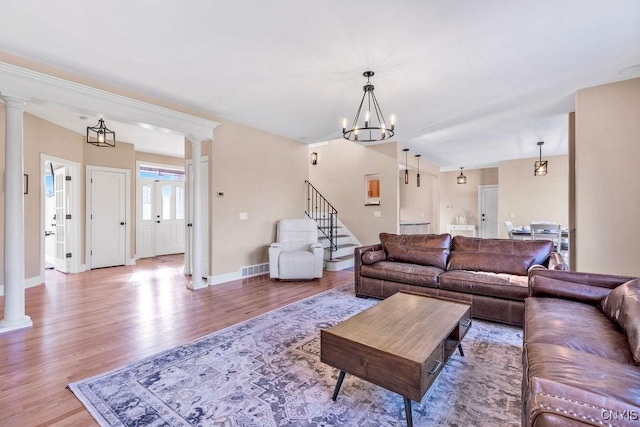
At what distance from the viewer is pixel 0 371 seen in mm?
2172

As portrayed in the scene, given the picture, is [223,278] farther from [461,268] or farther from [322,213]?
[461,268]

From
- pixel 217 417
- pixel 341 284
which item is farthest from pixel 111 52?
pixel 341 284

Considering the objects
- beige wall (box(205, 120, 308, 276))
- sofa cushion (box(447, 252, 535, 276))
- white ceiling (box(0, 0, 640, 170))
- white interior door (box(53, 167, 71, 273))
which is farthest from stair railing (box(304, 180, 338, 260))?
white interior door (box(53, 167, 71, 273))

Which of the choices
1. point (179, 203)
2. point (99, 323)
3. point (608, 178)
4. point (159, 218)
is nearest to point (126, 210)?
point (159, 218)

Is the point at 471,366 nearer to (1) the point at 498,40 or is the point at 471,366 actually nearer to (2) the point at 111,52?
(1) the point at 498,40

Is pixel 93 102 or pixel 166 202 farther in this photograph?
pixel 166 202

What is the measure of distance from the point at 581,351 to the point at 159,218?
8599 millimetres

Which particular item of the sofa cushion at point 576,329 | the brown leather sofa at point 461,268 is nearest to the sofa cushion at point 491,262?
the brown leather sofa at point 461,268

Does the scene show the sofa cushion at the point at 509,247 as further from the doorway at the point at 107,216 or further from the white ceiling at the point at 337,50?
the doorway at the point at 107,216

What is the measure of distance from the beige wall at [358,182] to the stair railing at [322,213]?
0.85 feet

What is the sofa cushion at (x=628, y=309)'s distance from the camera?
148cm

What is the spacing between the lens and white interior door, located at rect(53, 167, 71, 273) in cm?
577

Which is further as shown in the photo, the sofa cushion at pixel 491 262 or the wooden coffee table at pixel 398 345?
the sofa cushion at pixel 491 262

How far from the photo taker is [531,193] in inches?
326
